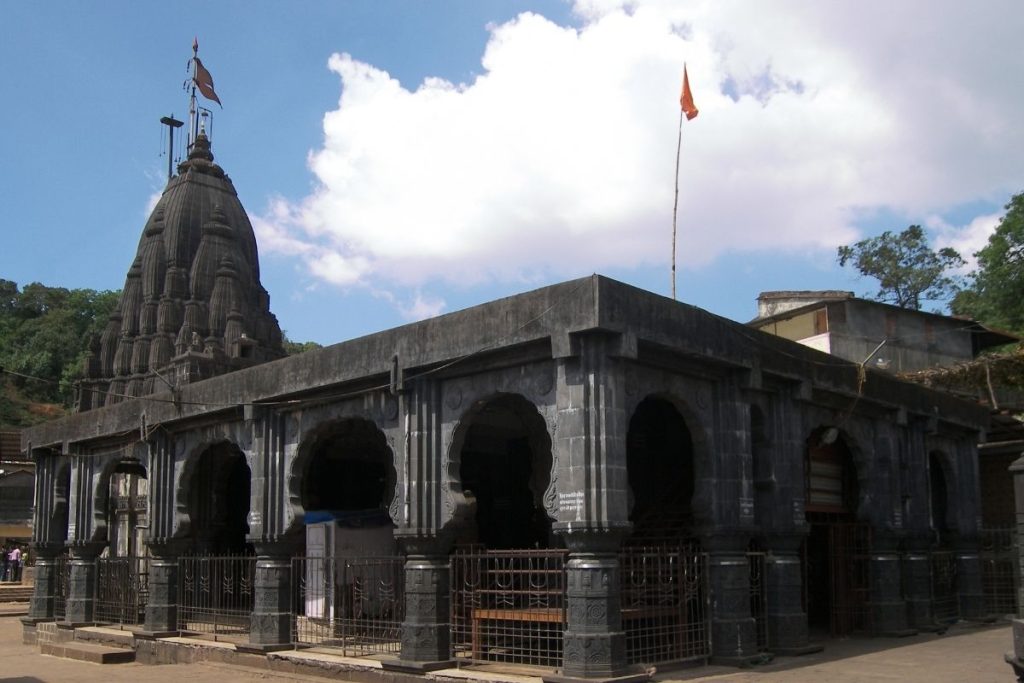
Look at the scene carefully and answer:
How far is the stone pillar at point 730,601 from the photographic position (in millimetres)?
13305

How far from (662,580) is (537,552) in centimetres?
282

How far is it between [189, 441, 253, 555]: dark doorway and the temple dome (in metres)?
11.0

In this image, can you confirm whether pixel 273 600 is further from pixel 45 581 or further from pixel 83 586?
pixel 45 581

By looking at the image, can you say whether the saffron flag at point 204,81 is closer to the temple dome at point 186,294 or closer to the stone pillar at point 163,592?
the temple dome at point 186,294

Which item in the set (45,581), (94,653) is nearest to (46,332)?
(45,581)

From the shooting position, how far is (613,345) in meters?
12.2

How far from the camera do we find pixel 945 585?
2002cm

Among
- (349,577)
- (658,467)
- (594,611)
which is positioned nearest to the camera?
(594,611)

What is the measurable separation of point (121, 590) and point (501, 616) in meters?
12.3

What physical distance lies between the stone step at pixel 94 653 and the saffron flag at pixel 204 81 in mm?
33472

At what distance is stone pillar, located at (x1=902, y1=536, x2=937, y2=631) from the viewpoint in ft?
59.1

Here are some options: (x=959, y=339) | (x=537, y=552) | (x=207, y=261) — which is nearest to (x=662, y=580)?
(x=537, y=552)

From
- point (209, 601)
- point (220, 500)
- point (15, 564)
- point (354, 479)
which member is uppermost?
point (354, 479)

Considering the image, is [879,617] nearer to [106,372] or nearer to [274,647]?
[274,647]
